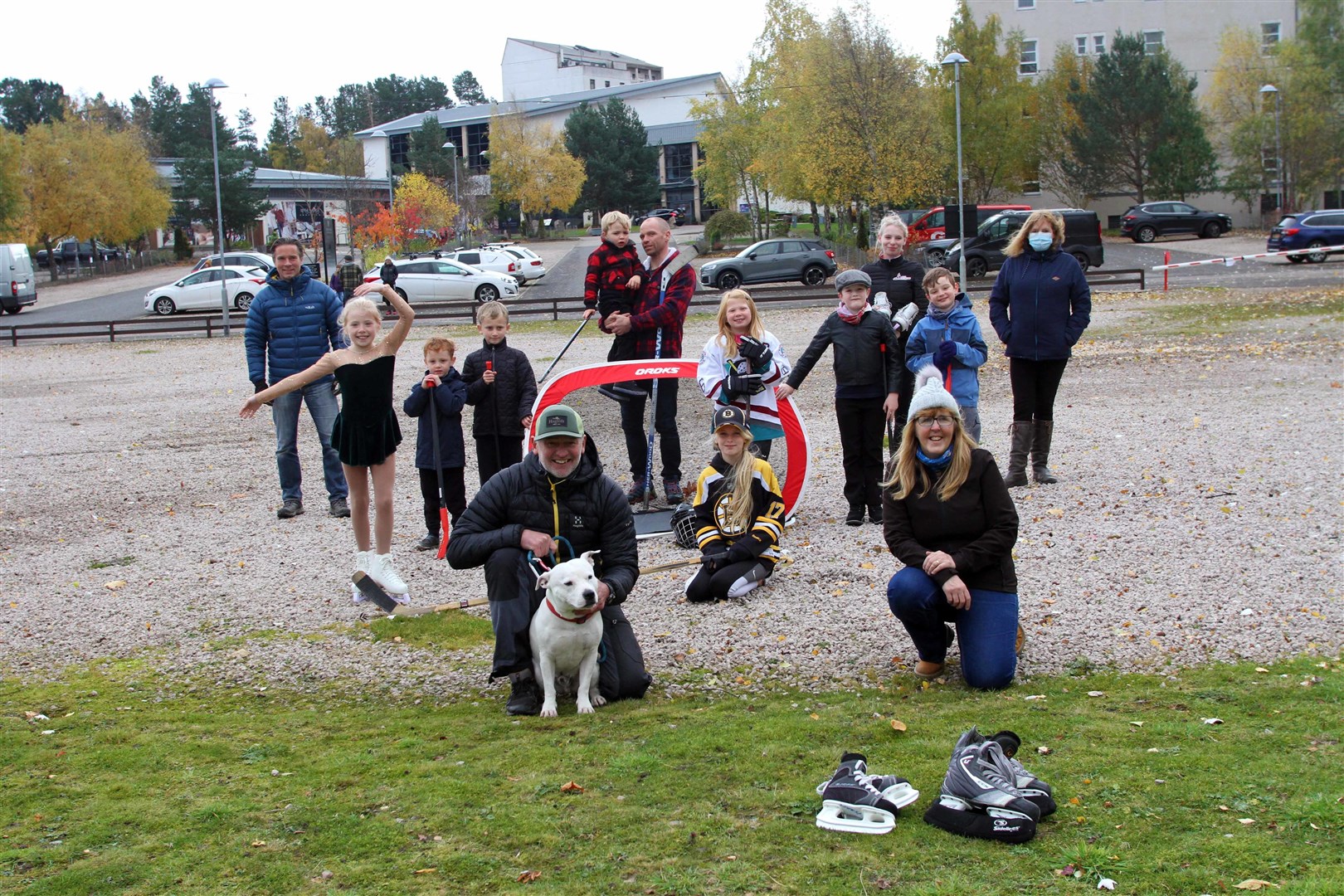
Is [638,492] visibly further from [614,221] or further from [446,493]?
[614,221]

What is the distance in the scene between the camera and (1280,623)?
21.5ft

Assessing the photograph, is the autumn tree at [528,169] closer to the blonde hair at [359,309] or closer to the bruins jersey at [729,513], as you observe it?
the blonde hair at [359,309]

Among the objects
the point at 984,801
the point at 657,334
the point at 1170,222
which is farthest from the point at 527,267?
the point at 984,801

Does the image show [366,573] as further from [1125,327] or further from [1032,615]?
[1125,327]

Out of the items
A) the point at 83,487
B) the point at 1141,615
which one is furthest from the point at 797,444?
the point at 83,487

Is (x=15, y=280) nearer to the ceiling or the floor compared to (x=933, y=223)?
nearer to the floor

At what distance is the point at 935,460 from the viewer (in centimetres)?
594

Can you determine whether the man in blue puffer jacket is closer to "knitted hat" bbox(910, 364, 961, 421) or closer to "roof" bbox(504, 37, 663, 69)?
"knitted hat" bbox(910, 364, 961, 421)

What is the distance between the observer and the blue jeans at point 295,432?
10258 mm

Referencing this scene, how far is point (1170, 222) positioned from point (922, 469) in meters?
50.5

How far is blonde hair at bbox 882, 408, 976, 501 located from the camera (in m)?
5.86

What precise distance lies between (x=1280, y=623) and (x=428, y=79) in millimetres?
156491

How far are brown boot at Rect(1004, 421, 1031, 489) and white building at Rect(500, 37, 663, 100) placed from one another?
114 metres

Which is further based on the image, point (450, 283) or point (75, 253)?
point (75, 253)
